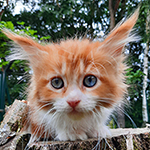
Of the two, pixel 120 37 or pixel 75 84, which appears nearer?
pixel 75 84

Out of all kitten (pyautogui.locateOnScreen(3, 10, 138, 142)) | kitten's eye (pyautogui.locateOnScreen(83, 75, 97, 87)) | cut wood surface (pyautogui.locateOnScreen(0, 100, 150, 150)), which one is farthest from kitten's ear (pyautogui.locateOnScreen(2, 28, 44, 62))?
cut wood surface (pyautogui.locateOnScreen(0, 100, 150, 150))

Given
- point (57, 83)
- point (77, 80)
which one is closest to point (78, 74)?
point (77, 80)

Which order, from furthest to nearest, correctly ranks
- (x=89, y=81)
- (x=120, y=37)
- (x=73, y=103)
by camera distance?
(x=120, y=37)
(x=89, y=81)
(x=73, y=103)

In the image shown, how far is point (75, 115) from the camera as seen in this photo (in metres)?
0.99

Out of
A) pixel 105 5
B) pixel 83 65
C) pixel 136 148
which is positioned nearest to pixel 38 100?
pixel 83 65

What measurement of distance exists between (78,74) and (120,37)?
16.5 inches

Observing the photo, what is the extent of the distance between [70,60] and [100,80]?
9.1 inches

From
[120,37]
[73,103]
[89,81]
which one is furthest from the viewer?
[120,37]

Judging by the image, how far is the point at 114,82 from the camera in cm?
110

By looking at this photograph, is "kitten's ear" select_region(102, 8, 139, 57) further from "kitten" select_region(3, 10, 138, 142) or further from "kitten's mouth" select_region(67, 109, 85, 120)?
"kitten's mouth" select_region(67, 109, 85, 120)

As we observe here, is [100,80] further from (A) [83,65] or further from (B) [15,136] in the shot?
(B) [15,136]

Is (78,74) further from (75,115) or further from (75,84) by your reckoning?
(75,115)

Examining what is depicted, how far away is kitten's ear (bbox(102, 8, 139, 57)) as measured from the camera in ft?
3.62

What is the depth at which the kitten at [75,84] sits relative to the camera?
0.98 metres
